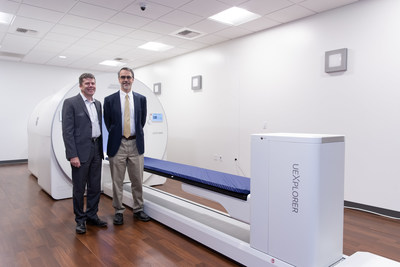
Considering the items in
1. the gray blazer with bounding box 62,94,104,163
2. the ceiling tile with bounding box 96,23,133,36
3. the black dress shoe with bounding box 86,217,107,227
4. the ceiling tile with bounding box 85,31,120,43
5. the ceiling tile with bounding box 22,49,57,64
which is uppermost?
the ceiling tile with bounding box 96,23,133,36

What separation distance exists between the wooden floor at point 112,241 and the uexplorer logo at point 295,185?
73cm

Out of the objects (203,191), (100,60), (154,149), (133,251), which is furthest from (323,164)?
(100,60)

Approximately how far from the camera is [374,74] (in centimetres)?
324

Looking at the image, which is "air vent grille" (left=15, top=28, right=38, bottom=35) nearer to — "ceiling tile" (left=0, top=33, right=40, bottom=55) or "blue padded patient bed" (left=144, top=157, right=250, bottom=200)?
"ceiling tile" (left=0, top=33, right=40, bottom=55)

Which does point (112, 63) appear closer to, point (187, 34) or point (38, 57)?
point (38, 57)

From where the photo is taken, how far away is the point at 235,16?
4.05 m

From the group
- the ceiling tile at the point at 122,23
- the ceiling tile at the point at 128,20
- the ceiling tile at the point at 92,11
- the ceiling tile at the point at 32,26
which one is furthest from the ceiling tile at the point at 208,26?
the ceiling tile at the point at 32,26

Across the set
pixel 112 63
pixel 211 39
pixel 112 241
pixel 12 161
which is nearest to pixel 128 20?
pixel 211 39

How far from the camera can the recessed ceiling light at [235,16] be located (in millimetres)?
3875

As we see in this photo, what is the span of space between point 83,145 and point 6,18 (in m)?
2.76

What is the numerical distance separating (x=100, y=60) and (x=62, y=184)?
3.75 metres

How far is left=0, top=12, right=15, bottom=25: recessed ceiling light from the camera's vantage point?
3877 millimetres

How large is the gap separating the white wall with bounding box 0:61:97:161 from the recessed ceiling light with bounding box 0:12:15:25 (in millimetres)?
2650

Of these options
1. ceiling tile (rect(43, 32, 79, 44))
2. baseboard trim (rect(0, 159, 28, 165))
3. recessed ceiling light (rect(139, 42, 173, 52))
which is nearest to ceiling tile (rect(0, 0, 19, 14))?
ceiling tile (rect(43, 32, 79, 44))
